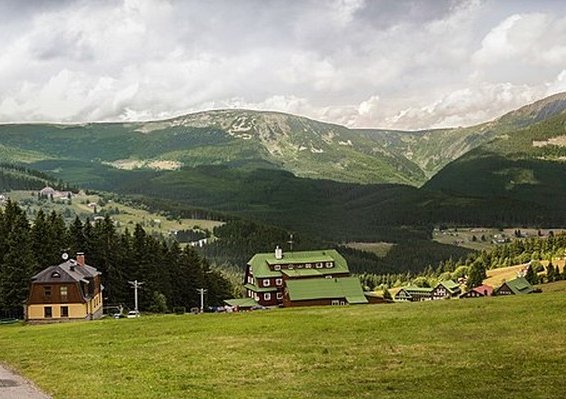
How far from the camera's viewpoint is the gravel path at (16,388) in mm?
23859

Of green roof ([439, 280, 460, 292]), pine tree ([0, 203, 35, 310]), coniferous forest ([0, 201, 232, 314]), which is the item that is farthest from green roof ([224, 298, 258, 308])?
green roof ([439, 280, 460, 292])

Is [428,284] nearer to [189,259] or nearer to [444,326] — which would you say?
[189,259]

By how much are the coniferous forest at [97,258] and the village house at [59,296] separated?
4239 mm

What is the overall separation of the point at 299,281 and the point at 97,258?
28.9 m

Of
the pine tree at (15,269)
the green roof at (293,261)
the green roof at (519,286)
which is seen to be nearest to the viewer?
the pine tree at (15,269)

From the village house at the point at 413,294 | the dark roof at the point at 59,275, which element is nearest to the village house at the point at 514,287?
the village house at the point at 413,294

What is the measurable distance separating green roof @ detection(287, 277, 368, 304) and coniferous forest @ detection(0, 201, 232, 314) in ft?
50.5

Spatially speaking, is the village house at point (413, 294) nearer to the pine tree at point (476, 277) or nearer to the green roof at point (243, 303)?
the pine tree at point (476, 277)

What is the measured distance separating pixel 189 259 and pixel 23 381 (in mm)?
68610

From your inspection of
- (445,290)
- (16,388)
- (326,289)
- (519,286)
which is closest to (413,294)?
(445,290)

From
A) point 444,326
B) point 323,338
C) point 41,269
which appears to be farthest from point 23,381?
point 41,269

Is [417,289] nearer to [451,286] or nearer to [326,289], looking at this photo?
[451,286]

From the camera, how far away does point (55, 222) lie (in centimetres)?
8150

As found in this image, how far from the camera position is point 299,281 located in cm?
9388
